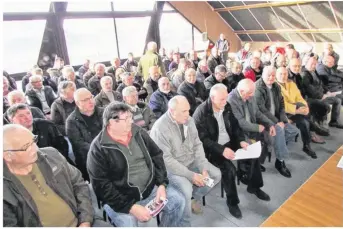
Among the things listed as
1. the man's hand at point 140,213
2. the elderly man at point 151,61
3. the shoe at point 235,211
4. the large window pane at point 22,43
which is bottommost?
the shoe at point 235,211

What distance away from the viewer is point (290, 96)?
3477 mm

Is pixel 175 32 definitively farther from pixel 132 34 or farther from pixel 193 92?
pixel 193 92

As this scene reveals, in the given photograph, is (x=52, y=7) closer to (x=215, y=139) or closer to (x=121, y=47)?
(x=121, y=47)

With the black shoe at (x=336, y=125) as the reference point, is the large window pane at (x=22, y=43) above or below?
above

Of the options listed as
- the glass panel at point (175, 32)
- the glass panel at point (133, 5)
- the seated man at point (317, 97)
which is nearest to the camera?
the seated man at point (317, 97)

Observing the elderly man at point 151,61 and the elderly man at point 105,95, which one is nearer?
the elderly man at point 105,95

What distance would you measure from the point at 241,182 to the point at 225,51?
583 centimetres

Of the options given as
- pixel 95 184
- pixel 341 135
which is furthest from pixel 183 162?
pixel 341 135

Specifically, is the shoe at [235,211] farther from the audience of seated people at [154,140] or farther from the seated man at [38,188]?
the seated man at [38,188]

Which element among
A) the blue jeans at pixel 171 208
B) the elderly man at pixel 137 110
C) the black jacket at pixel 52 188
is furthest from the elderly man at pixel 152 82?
the black jacket at pixel 52 188

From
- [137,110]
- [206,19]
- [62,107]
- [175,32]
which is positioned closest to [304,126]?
[137,110]

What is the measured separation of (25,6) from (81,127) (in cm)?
496

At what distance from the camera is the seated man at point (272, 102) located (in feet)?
10.3

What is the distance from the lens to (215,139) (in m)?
2.55
